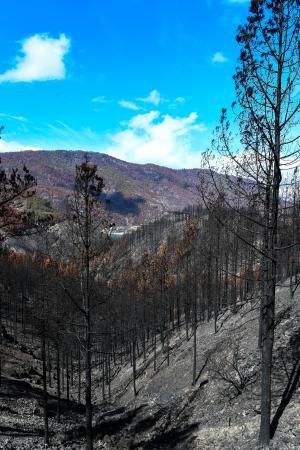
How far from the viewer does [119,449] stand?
1997 cm

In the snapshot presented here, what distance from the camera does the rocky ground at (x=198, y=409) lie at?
15.4 m

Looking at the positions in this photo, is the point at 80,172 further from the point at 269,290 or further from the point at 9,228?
the point at 269,290

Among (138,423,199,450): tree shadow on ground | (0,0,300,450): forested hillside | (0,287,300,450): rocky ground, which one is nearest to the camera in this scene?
(0,0,300,450): forested hillside

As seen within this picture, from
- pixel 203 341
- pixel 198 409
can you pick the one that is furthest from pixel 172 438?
pixel 203 341

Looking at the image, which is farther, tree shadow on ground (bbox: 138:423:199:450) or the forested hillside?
tree shadow on ground (bbox: 138:423:199:450)

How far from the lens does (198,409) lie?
21.6m

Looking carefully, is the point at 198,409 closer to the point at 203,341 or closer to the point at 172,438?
the point at 172,438

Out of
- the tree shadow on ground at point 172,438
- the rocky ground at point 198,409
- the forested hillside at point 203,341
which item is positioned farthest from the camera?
the tree shadow on ground at point 172,438

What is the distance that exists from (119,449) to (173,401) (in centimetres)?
780

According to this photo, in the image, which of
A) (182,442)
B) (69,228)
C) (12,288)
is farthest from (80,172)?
(12,288)

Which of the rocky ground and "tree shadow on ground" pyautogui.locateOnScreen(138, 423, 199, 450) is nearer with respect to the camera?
the rocky ground

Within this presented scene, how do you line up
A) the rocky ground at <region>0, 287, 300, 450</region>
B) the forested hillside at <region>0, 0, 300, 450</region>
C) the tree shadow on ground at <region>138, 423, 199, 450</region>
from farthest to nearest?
1. the tree shadow on ground at <region>138, 423, 199, 450</region>
2. the rocky ground at <region>0, 287, 300, 450</region>
3. the forested hillside at <region>0, 0, 300, 450</region>

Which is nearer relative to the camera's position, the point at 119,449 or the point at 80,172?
the point at 80,172

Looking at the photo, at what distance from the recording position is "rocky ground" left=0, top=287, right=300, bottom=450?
1535 centimetres
